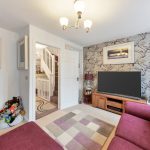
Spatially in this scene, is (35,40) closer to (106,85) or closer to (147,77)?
(106,85)

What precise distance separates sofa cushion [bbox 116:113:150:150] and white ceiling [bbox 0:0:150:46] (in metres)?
1.92

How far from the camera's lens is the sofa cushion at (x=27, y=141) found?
43.4 inches

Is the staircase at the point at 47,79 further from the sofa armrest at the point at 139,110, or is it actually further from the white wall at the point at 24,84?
the sofa armrest at the point at 139,110

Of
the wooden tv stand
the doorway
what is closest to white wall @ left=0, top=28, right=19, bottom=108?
the doorway

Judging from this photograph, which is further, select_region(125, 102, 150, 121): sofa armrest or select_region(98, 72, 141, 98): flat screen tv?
select_region(98, 72, 141, 98): flat screen tv

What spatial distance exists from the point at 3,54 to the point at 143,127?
11.1 ft

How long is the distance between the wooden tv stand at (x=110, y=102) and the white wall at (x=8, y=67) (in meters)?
2.53

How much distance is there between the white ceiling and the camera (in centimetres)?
168

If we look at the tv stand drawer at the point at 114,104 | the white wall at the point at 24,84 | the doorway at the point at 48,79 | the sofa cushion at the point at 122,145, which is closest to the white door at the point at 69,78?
the doorway at the point at 48,79

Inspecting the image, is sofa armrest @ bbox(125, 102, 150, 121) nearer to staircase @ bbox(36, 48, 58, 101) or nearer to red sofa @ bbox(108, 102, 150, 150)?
red sofa @ bbox(108, 102, 150, 150)

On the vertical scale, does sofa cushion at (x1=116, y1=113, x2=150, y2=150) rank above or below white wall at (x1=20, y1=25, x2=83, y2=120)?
below

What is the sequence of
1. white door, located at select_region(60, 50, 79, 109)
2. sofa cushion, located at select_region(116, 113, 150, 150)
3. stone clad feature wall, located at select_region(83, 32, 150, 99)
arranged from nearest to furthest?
sofa cushion, located at select_region(116, 113, 150, 150), stone clad feature wall, located at select_region(83, 32, 150, 99), white door, located at select_region(60, 50, 79, 109)

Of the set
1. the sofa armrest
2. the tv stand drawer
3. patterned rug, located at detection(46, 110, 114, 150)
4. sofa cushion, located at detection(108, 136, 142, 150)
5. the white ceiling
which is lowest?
patterned rug, located at detection(46, 110, 114, 150)

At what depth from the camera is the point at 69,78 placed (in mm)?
3643
